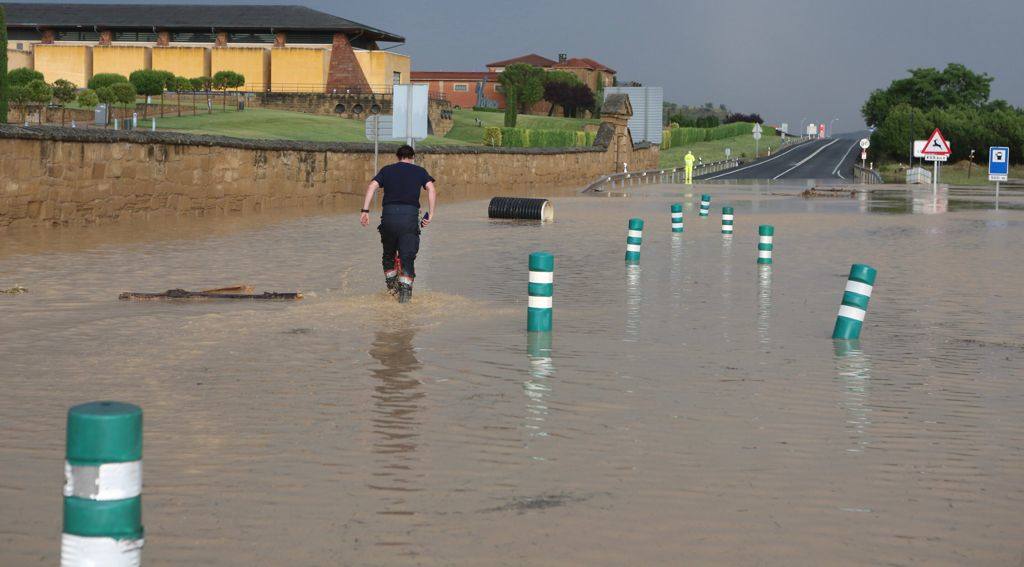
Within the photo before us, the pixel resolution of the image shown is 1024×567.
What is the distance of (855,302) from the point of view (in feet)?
38.0

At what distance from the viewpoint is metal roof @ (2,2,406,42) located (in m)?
97.8

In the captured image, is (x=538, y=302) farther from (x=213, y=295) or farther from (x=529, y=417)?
(x=213, y=295)

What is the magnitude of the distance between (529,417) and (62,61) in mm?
96803

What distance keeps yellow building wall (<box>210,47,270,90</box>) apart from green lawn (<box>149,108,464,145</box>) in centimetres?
1176

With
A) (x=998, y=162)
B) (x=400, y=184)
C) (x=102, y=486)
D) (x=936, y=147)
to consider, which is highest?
(x=936, y=147)

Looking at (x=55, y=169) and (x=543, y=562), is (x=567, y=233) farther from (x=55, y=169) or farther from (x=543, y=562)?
(x=543, y=562)

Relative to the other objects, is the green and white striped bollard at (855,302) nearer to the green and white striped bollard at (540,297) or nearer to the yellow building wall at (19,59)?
the green and white striped bollard at (540,297)

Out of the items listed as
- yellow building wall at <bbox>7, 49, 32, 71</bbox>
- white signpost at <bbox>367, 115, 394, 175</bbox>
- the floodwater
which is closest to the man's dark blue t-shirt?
the floodwater

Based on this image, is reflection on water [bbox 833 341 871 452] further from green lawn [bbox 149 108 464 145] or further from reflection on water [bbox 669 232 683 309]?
green lawn [bbox 149 108 464 145]

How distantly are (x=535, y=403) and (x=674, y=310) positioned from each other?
218 inches

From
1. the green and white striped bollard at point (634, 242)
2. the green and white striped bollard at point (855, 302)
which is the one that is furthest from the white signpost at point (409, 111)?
the green and white striped bollard at point (855, 302)

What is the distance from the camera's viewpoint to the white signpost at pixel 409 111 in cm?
3178

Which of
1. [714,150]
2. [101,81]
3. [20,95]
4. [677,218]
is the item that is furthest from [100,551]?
[714,150]

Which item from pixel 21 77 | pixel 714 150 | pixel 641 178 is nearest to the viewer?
pixel 641 178
